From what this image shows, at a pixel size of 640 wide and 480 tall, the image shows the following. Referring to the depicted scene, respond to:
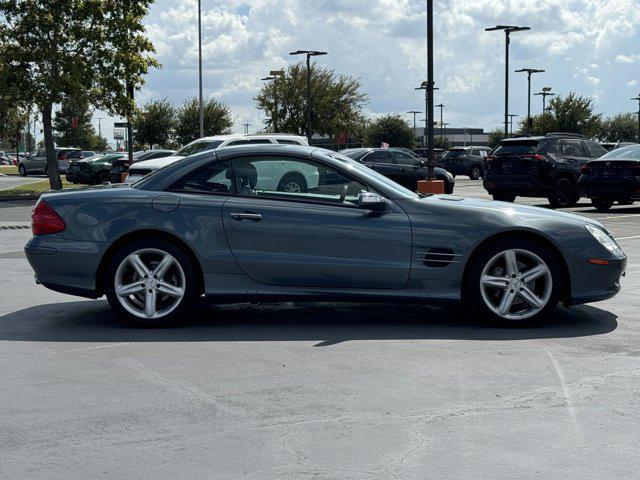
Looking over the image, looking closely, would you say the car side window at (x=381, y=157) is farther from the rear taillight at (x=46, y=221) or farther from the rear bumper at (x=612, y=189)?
the rear taillight at (x=46, y=221)

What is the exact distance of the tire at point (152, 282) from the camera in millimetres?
7680

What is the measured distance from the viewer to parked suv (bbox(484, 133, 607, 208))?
23719 mm

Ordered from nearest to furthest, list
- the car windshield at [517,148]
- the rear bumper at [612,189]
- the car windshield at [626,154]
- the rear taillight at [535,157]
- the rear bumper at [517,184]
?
1. the rear bumper at [612,189]
2. the car windshield at [626,154]
3. the rear bumper at [517,184]
4. the rear taillight at [535,157]
5. the car windshield at [517,148]

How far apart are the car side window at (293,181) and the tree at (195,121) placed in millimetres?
65957

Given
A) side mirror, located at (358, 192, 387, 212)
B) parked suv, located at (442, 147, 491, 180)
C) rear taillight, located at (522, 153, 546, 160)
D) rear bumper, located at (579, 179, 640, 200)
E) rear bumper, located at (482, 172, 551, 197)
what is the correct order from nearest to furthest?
1. side mirror, located at (358, 192, 387, 212)
2. rear bumper, located at (579, 179, 640, 200)
3. rear bumper, located at (482, 172, 551, 197)
4. rear taillight, located at (522, 153, 546, 160)
5. parked suv, located at (442, 147, 491, 180)

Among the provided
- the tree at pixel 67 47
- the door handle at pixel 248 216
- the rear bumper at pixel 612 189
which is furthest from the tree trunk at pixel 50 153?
the door handle at pixel 248 216

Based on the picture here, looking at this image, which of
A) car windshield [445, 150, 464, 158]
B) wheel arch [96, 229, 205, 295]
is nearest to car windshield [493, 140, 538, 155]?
wheel arch [96, 229, 205, 295]

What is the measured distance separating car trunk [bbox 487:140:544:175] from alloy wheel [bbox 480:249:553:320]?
16.4 metres

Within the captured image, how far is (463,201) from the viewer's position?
8.00 meters

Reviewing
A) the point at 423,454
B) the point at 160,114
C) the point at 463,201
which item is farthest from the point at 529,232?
the point at 160,114

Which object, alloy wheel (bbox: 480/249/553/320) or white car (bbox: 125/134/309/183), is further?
white car (bbox: 125/134/309/183)

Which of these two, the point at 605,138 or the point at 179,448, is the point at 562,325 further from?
the point at 605,138

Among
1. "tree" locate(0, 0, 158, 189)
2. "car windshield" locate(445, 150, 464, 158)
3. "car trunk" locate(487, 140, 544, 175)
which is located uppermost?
"tree" locate(0, 0, 158, 189)

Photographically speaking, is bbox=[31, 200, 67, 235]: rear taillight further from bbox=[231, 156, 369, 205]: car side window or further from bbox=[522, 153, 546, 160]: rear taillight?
bbox=[522, 153, 546, 160]: rear taillight
